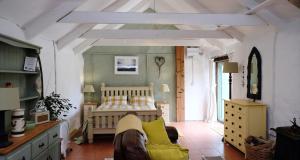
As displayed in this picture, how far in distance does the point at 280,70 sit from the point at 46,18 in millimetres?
3866

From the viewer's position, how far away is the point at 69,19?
3.46 meters

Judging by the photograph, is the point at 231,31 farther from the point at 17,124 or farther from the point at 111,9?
the point at 17,124

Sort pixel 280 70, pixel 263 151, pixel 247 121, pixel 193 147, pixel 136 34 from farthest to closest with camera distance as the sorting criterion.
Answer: pixel 136 34, pixel 193 147, pixel 247 121, pixel 280 70, pixel 263 151

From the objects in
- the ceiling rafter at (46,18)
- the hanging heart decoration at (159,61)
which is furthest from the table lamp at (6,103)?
the hanging heart decoration at (159,61)

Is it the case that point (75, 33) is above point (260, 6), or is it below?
below

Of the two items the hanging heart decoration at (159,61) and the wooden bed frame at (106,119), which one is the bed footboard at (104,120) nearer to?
the wooden bed frame at (106,119)

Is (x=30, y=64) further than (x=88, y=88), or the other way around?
(x=88, y=88)

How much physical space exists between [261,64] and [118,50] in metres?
4.51

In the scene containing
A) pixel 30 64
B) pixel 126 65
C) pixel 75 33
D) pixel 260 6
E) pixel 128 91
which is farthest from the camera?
pixel 126 65

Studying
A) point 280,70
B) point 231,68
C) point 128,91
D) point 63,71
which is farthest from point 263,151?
point 128,91

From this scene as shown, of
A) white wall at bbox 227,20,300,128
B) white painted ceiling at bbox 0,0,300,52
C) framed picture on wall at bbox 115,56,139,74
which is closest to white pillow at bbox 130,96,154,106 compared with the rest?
framed picture on wall at bbox 115,56,139,74

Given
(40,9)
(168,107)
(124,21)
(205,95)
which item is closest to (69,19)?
(40,9)

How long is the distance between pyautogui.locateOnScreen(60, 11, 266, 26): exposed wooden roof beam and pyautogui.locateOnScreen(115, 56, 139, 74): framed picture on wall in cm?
375

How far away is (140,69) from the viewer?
24.5ft
